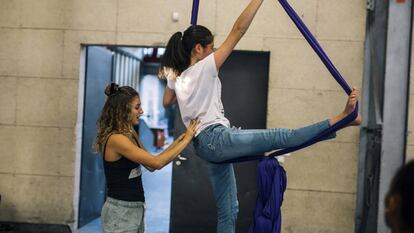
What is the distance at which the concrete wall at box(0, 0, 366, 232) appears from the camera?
4469mm

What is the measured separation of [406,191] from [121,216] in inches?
66.1

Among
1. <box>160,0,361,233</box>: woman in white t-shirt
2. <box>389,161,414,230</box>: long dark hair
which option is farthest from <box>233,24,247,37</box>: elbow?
<box>389,161,414,230</box>: long dark hair

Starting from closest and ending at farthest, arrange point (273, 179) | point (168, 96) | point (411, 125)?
point (273, 179) < point (168, 96) < point (411, 125)

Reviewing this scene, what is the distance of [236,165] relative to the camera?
4684 millimetres

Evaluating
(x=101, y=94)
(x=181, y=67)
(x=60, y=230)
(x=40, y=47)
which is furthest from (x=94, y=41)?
(x=181, y=67)

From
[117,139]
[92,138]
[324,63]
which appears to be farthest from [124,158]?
[92,138]

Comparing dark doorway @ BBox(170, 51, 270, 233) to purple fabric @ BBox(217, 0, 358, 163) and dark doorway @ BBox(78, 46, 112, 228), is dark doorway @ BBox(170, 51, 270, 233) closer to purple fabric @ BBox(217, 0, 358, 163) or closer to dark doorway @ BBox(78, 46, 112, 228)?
dark doorway @ BBox(78, 46, 112, 228)

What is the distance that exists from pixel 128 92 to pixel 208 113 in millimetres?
479

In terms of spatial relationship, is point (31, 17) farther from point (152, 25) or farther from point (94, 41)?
point (152, 25)

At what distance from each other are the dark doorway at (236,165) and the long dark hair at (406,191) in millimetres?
3500

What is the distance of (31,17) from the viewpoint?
4.70m

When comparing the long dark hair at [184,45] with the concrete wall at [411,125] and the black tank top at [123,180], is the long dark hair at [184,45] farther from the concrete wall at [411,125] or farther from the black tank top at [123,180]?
the concrete wall at [411,125]

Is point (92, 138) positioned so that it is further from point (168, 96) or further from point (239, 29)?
point (239, 29)

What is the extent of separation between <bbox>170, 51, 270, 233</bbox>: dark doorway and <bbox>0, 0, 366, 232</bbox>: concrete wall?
0.17 metres
